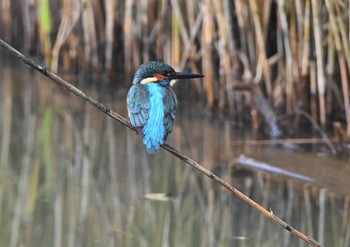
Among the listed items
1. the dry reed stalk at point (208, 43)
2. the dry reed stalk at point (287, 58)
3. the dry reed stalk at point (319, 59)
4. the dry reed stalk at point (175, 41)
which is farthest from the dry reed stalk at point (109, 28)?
the dry reed stalk at point (319, 59)

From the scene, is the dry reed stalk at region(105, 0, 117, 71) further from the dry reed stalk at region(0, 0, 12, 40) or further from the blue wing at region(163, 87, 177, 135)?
the blue wing at region(163, 87, 177, 135)

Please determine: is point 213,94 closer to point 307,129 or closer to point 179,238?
point 307,129

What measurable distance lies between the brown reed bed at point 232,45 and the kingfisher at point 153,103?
197 centimetres

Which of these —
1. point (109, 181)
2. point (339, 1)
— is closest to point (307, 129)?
point (339, 1)

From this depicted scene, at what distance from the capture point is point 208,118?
5.79 m

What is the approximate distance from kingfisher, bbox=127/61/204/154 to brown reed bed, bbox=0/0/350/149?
6.46ft

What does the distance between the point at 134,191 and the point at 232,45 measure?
1.43m

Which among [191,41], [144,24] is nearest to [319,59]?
[191,41]

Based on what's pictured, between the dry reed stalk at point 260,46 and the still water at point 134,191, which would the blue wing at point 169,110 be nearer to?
the still water at point 134,191

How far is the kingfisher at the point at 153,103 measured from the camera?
2.83 m

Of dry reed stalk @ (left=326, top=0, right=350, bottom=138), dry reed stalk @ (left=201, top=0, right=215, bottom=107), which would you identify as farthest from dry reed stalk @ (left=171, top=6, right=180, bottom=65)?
dry reed stalk @ (left=326, top=0, right=350, bottom=138)

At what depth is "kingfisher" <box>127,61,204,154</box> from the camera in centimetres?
283

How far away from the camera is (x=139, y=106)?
2.96 m

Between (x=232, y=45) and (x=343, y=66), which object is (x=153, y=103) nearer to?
(x=343, y=66)
